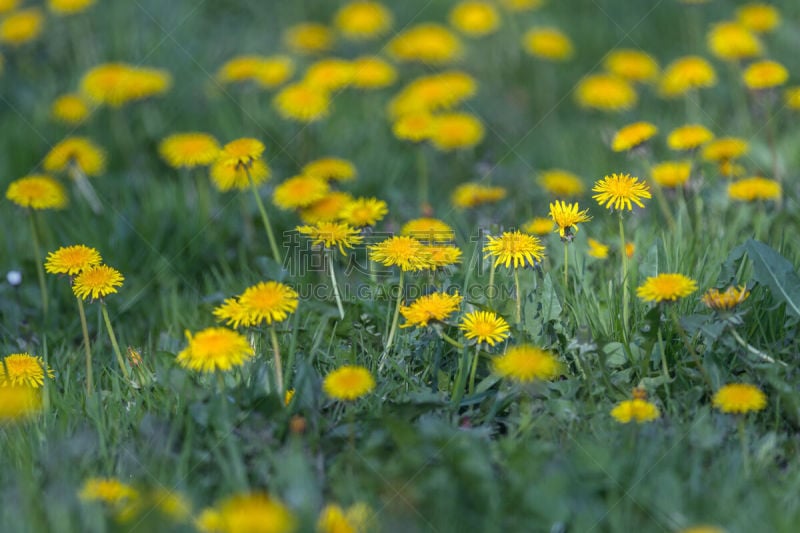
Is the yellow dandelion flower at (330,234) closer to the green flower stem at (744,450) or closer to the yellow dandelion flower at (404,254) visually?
the yellow dandelion flower at (404,254)

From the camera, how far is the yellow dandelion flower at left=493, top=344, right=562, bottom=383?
7.03 ft

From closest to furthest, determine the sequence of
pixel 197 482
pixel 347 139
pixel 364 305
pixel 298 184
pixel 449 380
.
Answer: pixel 197 482 → pixel 449 380 → pixel 364 305 → pixel 298 184 → pixel 347 139

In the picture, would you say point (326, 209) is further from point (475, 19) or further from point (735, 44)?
point (475, 19)

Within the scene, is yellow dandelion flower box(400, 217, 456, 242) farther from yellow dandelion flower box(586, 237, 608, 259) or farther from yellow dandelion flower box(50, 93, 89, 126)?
yellow dandelion flower box(50, 93, 89, 126)

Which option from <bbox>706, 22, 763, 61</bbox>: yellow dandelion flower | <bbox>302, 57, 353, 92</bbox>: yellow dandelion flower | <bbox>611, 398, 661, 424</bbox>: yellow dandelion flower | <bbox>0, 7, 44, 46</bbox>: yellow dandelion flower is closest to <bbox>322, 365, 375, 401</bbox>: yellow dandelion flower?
<bbox>611, 398, 661, 424</bbox>: yellow dandelion flower

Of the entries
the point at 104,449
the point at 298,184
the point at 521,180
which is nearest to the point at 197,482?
the point at 104,449

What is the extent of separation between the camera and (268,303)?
2164mm

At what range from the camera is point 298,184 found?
293 centimetres

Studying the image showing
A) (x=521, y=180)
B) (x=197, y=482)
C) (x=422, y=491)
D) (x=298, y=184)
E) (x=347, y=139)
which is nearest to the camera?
(x=422, y=491)

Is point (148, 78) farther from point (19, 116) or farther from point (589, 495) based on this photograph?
point (589, 495)

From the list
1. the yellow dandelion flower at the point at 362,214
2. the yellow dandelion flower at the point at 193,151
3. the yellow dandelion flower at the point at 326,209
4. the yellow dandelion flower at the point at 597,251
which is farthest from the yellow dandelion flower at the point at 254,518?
the yellow dandelion flower at the point at 193,151

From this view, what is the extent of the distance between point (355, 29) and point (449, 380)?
9.69 ft

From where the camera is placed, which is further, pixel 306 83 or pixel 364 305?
pixel 306 83

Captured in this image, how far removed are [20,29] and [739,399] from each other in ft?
12.7
